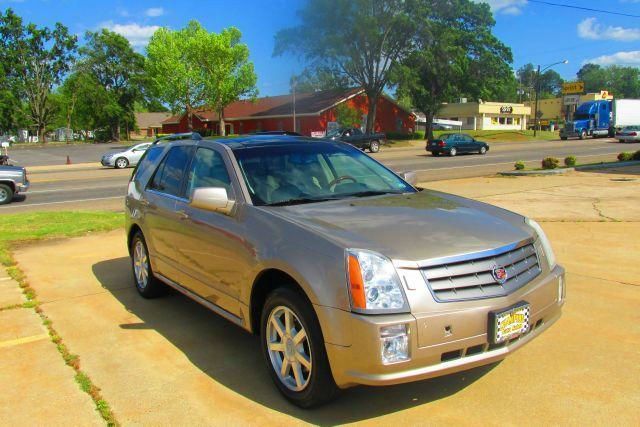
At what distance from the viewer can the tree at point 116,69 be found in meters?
85.1

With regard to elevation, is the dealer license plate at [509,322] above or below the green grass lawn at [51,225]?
above

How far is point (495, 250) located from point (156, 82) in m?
61.3

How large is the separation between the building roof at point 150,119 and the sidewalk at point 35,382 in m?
105

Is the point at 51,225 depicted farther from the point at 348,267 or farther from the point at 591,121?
the point at 591,121

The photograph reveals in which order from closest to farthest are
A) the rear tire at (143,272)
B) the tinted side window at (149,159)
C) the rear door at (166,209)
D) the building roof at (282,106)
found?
the rear door at (166,209) < the rear tire at (143,272) < the tinted side window at (149,159) < the building roof at (282,106)

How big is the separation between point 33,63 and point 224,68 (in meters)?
43.0

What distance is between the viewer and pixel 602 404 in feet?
11.0

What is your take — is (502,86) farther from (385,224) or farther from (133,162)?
(385,224)

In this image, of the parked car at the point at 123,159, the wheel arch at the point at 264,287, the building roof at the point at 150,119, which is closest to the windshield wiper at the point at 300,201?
the wheel arch at the point at 264,287

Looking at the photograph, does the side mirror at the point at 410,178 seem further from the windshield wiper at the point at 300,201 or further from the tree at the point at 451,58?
the tree at the point at 451,58

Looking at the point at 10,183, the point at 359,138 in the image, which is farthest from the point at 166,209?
the point at 359,138

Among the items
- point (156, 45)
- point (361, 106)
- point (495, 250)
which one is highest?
point (156, 45)

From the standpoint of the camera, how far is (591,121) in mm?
53031

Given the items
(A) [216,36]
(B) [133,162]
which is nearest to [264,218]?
(B) [133,162]
